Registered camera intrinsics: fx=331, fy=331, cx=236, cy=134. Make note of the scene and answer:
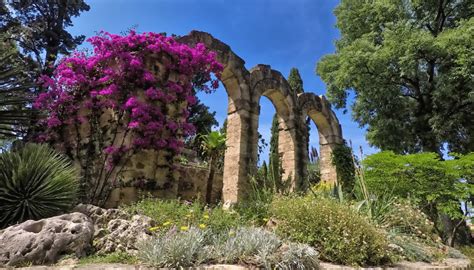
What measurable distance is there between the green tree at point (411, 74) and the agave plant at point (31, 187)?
11.0 m

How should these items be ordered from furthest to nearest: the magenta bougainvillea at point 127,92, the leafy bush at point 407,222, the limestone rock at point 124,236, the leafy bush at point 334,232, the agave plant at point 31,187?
1. the magenta bougainvillea at point 127,92
2. the leafy bush at point 407,222
3. the agave plant at point 31,187
4. the leafy bush at point 334,232
5. the limestone rock at point 124,236

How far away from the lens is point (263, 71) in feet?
38.1

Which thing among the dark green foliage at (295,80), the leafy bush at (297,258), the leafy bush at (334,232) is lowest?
the leafy bush at (297,258)

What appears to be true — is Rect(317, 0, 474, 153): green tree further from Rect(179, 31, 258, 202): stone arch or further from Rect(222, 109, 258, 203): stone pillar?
Rect(222, 109, 258, 203): stone pillar

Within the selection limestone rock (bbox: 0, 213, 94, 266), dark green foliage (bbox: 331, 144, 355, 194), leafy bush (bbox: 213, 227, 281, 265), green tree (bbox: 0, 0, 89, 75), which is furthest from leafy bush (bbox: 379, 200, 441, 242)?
green tree (bbox: 0, 0, 89, 75)

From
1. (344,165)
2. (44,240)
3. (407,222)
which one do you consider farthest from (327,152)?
(44,240)

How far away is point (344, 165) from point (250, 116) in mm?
5042

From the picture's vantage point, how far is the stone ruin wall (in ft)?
21.6

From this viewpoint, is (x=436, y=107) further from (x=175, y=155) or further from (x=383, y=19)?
(x=175, y=155)

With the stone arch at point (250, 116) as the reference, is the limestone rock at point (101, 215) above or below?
below

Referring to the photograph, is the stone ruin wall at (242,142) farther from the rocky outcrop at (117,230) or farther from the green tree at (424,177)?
the green tree at (424,177)

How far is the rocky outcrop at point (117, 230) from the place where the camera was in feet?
12.1

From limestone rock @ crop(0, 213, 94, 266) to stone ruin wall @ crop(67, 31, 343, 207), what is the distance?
273 cm

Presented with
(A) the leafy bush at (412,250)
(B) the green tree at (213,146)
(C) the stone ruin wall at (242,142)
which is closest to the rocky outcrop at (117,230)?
(C) the stone ruin wall at (242,142)
